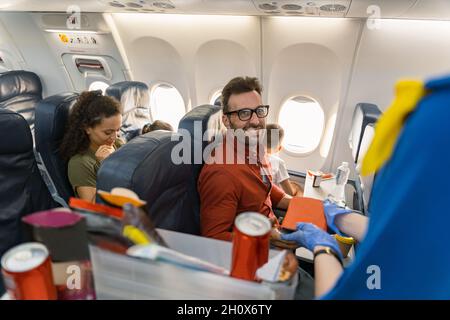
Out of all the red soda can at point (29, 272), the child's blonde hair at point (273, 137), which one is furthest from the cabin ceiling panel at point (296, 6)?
the red soda can at point (29, 272)

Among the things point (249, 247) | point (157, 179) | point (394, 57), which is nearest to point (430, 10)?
point (394, 57)

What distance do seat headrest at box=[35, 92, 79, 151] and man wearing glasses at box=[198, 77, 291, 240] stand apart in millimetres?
1003

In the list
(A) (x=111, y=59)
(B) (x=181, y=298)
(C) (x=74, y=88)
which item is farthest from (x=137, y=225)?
(C) (x=74, y=88)

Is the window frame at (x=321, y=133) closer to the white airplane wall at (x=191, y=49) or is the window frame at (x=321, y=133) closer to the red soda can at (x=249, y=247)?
the white airplane wall at (x=191, y=49)

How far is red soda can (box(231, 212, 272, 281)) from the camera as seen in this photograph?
70cm

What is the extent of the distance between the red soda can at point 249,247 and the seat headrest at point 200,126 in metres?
0.98

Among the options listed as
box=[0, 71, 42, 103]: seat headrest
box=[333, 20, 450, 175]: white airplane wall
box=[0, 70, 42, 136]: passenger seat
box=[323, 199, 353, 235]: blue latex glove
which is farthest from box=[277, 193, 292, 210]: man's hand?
box=[0, 71, 42, 103]: seat headrest

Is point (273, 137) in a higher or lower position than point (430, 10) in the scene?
lower

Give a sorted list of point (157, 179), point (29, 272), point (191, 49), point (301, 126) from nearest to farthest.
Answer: point (29, 272) < point (157, 179) < point (191, 49) < point (301, 126)

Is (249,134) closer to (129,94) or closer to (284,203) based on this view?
(284,203)

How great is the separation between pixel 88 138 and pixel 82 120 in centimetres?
15

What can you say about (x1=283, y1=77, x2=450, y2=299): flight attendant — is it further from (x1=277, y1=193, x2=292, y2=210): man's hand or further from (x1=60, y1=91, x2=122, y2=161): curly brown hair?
(x1=60, y1=91, x2=122, y2=161): curly brown hair

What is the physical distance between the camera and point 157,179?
1.31 m
